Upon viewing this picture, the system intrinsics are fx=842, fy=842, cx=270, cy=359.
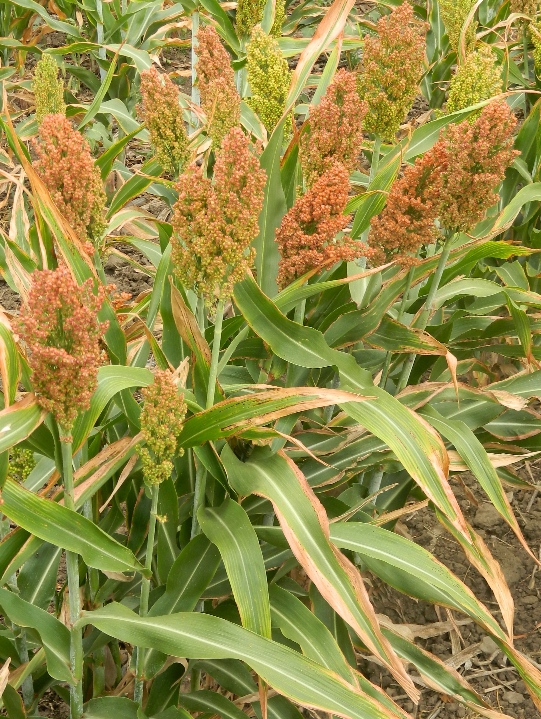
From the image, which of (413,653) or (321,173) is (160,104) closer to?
(321,173)

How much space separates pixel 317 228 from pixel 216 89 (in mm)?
397

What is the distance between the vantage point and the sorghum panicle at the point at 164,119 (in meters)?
1.63

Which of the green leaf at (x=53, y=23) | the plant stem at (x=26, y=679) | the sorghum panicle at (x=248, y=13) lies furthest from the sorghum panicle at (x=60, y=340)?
the green leaf at (x=53, y=23)

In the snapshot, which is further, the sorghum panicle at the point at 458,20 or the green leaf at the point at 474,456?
the sorghum panicle at the point at 458,20

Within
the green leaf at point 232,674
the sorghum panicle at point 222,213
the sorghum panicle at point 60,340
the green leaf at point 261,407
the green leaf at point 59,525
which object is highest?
the sorghum panicle at point 222,213

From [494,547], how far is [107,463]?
1.68 m

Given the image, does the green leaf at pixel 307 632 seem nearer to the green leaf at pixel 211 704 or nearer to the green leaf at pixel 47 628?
the green leaf at pixel 211 704

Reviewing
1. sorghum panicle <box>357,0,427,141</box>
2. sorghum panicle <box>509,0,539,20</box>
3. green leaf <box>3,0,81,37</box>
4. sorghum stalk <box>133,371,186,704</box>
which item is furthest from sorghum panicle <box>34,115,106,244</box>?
green leaf <box>3,0,81,37</box>

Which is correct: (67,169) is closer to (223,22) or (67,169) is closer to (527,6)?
(223,22)

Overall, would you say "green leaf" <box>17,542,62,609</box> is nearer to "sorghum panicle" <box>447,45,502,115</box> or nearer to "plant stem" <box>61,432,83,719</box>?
"plant stem" <box>61,432,83,719</box>

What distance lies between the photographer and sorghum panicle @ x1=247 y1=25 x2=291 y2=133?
1.73 metres

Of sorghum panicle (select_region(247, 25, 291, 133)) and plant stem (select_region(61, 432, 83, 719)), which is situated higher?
sorghum panicle (select_region(247, 25, 291, 133))

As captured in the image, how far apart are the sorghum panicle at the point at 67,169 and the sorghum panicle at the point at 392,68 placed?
635mm

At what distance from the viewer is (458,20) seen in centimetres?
266
